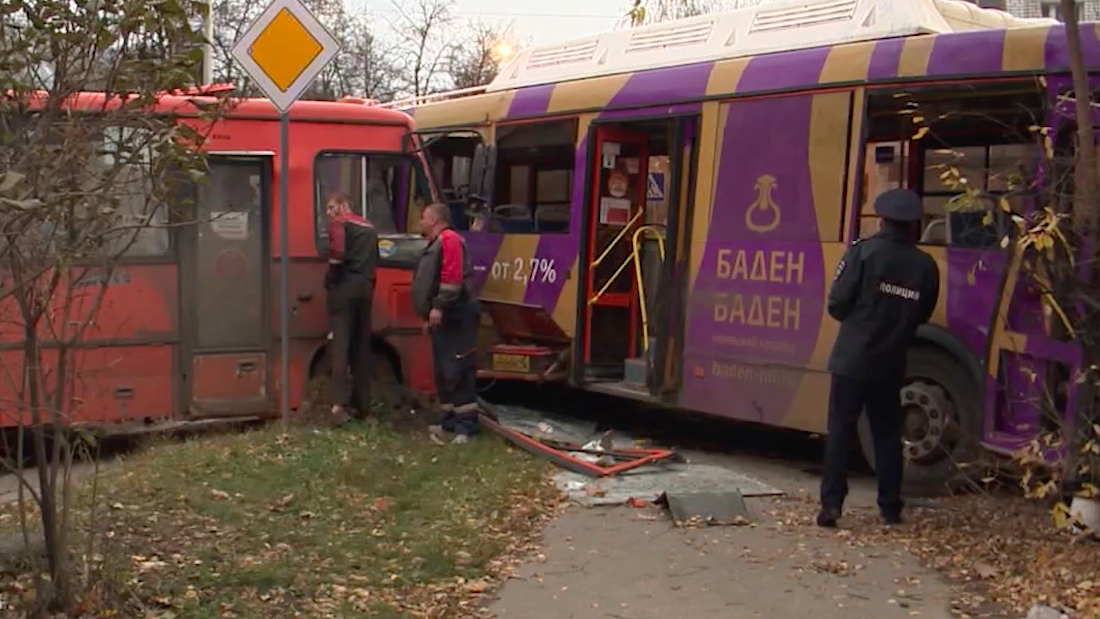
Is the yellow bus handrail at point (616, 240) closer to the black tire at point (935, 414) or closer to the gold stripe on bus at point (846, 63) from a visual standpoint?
the gold stripe on bus at point (846, 63)

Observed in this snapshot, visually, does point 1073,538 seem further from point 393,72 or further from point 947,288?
point 393,72

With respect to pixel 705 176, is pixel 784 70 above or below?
above

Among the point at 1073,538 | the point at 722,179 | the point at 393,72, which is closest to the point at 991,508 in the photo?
the point at 1073,538

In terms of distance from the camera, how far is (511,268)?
427 inches

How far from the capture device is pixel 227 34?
1183 inches

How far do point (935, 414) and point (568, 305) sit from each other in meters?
3.43

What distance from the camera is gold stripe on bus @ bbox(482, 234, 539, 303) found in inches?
419

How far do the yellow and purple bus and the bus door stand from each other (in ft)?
7.20

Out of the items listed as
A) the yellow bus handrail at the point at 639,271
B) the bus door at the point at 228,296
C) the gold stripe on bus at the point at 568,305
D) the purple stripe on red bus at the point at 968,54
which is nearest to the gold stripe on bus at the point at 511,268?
the gold stripe on bus at the point at 568,305

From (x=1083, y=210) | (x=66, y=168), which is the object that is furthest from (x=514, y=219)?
(x=66, y=168)

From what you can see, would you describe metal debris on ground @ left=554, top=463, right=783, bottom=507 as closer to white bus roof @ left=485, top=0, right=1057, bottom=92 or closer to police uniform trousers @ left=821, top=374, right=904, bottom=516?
police uniform trousers @ left=821, top=374, right=904, bottom=516

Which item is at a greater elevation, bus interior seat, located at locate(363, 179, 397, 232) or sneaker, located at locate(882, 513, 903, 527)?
bus interior seat, located at locate(363, 179, 397, 232)

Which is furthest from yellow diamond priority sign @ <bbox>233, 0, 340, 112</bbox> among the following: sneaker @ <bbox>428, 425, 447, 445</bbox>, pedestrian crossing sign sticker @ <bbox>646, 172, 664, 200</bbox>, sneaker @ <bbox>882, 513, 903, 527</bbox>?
sneaker @ <bbox>882, 513, 903, 527</bbox>

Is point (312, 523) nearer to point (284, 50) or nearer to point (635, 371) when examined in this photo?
point (284, 50)
